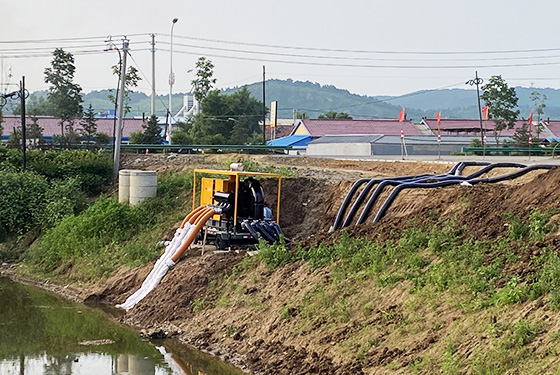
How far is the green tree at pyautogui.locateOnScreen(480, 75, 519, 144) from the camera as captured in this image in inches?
2370

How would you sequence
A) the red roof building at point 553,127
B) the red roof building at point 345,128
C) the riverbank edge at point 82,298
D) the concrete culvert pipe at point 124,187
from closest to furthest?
1. the riverbank edge at point 82,298
2. the concrete culvert pipe at point 124,187
3. the red roof building at point 345,128
4. the red roof building at point 553,127

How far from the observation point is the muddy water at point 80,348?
16.7 metres

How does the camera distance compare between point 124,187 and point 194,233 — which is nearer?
point 194,233

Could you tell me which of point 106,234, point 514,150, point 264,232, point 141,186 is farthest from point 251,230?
point 514,150

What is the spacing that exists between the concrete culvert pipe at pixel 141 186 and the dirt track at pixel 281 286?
4.76 metres

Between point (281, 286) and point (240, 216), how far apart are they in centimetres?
534

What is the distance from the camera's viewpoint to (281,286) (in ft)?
59.6

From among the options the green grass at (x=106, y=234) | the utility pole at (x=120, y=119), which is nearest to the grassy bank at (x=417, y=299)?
the green grass at (x=106, y=234)

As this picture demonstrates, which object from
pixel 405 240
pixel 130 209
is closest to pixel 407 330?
pixel 405 240

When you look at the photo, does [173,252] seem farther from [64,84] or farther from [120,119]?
[64,84]

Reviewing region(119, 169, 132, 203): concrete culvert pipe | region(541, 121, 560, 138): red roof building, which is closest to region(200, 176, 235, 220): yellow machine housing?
region(119, 169, 132, 203): concrete culvert pipe

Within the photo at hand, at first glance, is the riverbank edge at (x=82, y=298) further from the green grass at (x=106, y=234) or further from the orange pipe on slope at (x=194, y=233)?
the orange pipe on slope at (x=194, y=233)

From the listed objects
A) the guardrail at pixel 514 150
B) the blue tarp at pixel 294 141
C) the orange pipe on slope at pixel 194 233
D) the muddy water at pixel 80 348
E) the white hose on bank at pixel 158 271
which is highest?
the blue tarp at pixel 294 141

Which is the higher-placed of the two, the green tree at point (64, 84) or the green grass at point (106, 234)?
the green tree at point (64, 84)
